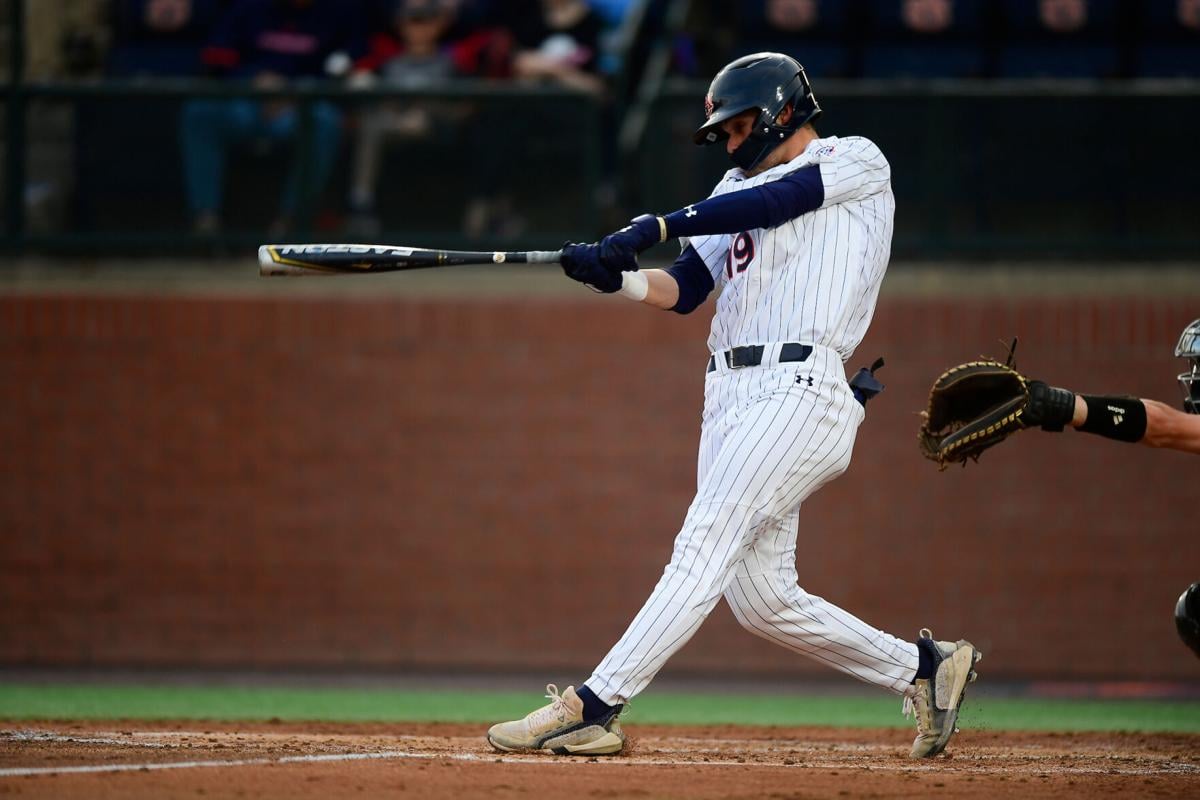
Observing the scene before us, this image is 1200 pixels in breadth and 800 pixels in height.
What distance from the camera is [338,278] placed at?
30.9ft

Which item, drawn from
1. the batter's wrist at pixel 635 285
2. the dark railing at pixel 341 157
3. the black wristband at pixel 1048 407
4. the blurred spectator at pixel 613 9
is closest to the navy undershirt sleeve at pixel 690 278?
the batter's wrist at pixel 635 285

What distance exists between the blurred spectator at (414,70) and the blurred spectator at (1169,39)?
3678mm

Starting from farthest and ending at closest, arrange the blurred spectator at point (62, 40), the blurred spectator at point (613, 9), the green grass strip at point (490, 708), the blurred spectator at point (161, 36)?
the blurred spectator at point (613, 9) → the blurred spectator at point (62, 40) → the blurred spectator at point (161, 36) → the green grass strip at point (490, 708)

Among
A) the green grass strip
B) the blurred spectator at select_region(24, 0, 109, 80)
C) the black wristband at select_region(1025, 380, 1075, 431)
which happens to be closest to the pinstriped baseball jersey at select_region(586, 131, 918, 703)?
the black wristband at select_region(1025, 380, 1075, 431)

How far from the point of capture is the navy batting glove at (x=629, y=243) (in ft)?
16.2

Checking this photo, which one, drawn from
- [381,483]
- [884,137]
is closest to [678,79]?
[884,137]

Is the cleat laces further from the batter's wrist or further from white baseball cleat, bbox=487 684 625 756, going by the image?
the batter's wrist

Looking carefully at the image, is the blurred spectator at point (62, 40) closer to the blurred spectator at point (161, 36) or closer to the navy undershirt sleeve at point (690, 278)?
the blurred spectator at point (161, 36)

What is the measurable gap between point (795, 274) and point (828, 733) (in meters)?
2.26

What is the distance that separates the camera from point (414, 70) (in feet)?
31.5

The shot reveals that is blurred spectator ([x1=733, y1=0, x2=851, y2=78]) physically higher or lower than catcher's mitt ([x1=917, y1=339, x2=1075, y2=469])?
higher

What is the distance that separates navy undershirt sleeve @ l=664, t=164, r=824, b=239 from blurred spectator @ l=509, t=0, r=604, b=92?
461cm

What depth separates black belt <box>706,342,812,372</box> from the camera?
5000 mm

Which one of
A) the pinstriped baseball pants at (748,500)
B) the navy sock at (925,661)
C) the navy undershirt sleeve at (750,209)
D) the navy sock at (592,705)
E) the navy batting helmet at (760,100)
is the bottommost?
the navy sock at (592,705)
